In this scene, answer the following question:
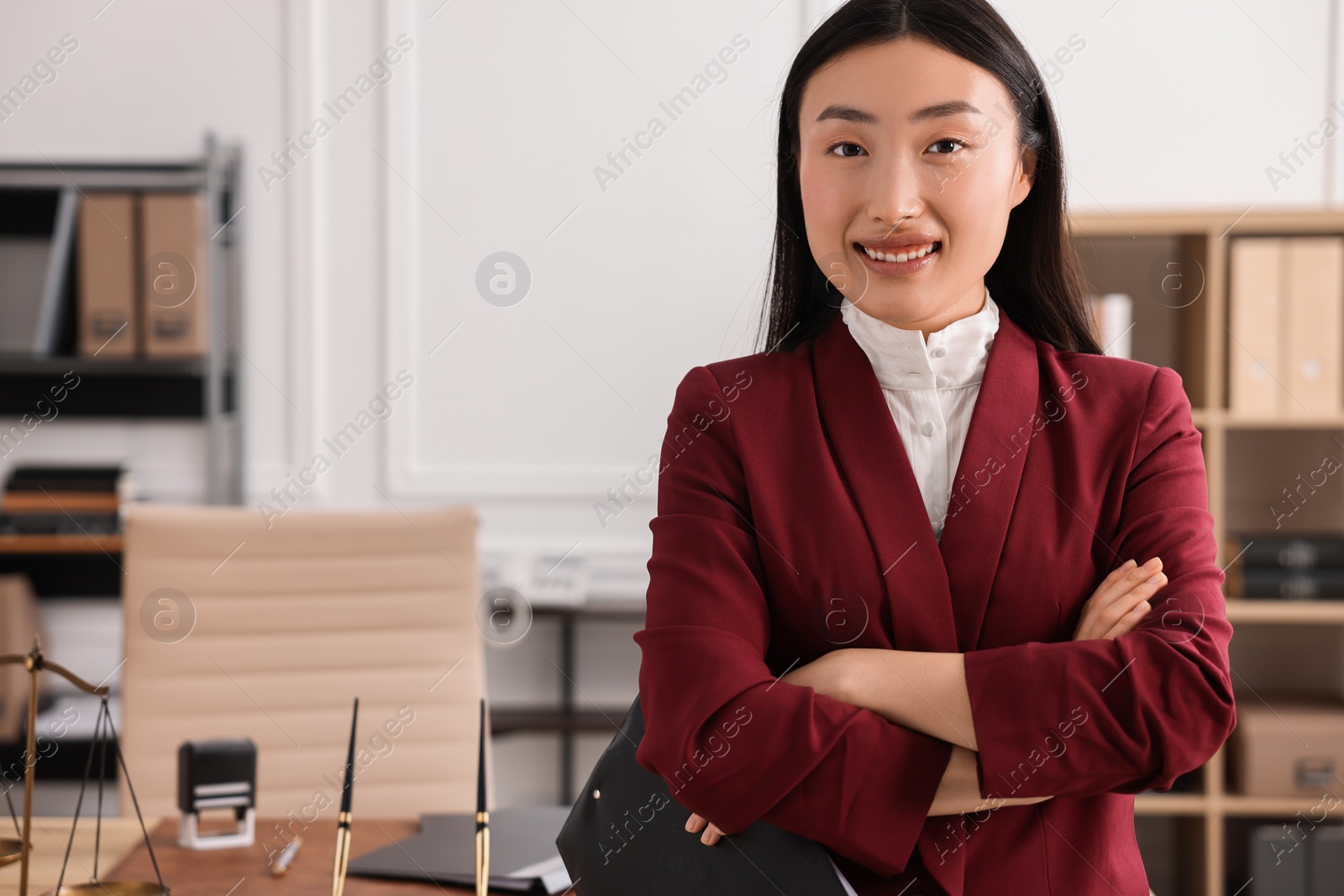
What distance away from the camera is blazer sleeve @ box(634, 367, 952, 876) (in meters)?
0.91

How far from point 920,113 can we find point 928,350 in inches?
9.2

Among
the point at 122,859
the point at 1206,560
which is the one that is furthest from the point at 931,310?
the point at 122,859

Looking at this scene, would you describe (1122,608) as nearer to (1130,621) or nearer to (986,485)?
(1130,621)

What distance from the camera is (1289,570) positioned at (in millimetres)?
2543

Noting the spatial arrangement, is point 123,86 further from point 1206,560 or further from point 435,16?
point 1206,560

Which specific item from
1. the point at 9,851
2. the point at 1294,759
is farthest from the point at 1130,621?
the point at 1294,759

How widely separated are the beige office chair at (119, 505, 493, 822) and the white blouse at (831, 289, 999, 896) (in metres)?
1.01

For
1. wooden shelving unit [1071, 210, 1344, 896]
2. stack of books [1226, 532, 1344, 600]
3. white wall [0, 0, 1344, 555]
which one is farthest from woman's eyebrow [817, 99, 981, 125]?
stack of books [1226, 532, 1344, 600]

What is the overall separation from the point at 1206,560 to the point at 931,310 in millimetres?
365

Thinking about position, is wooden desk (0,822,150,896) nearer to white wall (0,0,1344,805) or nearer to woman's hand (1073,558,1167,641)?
woman's hand (1073,558,1167,641)

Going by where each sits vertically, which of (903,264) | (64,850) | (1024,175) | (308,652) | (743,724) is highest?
(1024,175)

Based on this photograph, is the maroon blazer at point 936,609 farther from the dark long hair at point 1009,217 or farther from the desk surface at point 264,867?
the desk surface at point 264,867

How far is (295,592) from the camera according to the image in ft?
5.96

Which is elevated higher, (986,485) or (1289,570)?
(986,485)
